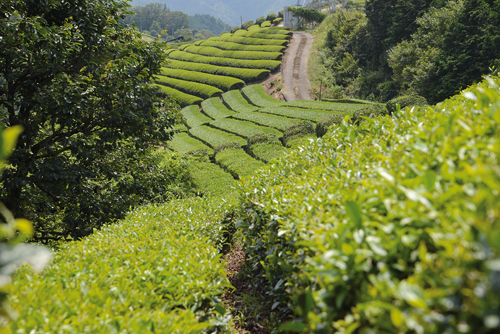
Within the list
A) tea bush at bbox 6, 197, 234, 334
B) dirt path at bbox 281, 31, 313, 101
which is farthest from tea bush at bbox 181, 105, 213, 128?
tea bush at bbox 6, 197, 234, 334

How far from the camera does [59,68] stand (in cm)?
577

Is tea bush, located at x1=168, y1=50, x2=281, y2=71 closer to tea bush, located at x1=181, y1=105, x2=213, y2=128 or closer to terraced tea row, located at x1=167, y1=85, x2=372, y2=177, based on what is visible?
terraced tea row, located at x1=167, y1=85, x2=372, y2=177

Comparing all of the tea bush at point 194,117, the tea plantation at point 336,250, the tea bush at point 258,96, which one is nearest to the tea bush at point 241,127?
the tea bush at point 194,117

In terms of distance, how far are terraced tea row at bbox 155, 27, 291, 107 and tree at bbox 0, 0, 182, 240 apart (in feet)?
100

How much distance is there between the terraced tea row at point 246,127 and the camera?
18344mm

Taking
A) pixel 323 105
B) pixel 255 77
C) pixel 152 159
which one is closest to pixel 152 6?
pixel 255 77

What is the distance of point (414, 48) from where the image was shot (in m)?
26.7

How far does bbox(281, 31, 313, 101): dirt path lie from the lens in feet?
123

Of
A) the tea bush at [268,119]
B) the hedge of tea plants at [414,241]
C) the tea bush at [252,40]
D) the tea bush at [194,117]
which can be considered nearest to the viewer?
the hedge of tea plants at [414,241]

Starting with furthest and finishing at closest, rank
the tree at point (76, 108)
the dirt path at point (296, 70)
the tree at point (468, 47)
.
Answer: the dirt path at point (296, 70) → the tree at point (468, 47) → the tree at point (76, 108)

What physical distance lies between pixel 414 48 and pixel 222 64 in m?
28.4

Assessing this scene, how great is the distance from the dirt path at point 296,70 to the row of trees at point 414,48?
2.97 m

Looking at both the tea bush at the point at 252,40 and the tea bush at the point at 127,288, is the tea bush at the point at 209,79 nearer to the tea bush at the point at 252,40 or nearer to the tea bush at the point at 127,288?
the tea bush at the point at 252,40

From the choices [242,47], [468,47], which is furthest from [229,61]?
[468,47]
